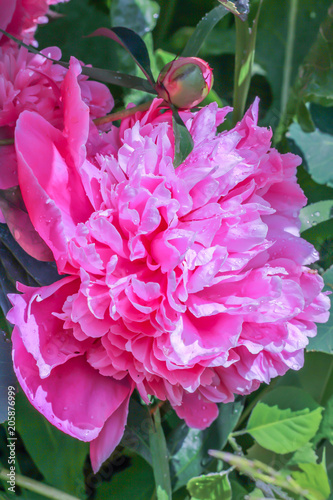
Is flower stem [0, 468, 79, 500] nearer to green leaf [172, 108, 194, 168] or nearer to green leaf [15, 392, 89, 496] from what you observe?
green leaf [15, 392, 89, 496]

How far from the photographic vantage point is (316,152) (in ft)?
1.37

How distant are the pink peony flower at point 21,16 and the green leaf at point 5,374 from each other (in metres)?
0.16

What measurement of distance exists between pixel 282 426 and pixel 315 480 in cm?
4

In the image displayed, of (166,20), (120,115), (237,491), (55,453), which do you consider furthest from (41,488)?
(166,20)

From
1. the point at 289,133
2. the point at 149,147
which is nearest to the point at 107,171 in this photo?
the point at 149,147

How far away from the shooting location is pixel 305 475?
36 cm

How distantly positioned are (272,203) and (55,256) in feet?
0.43

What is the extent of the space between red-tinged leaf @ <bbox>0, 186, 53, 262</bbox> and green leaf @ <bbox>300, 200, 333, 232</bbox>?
189mm

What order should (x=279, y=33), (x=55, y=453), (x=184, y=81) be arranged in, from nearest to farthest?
(x=184, y=81) < (x=55, y=453) < (x=279, y=33)

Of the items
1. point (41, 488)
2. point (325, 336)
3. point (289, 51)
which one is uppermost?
point (289, 51)

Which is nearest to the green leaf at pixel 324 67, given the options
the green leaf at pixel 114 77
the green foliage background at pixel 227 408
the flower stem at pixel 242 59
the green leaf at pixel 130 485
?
the green foliage background at pixel 227 408

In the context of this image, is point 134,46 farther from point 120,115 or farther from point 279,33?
point 279,33

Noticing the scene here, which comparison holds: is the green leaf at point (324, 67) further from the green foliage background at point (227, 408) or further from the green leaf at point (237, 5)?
the green leaf at point (237, 5)

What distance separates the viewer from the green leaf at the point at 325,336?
1.18 feet
